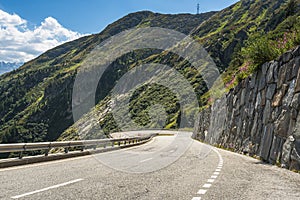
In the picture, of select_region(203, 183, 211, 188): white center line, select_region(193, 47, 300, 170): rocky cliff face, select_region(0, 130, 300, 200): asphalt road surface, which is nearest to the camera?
select_region(0, 130, 300, 200): asphalt road surface

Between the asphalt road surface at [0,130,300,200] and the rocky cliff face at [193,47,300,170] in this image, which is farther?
the rocky cliff face at [193,47,300,170]

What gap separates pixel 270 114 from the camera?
16859mm

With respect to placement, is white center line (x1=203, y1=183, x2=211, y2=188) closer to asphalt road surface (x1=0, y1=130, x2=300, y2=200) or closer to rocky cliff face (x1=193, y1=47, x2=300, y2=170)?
asphalt road surface (x1=0, y1=130, x2=300, y2=200)

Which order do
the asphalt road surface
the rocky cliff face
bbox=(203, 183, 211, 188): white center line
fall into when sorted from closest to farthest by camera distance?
the asphalt road surface
bbox=(203, 183, 211, 188): white center line
the rocky cliff face

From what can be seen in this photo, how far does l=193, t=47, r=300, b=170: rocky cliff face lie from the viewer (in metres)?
13.5

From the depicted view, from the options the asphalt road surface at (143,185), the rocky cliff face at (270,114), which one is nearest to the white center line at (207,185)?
the asphalt road surface at (143,185)

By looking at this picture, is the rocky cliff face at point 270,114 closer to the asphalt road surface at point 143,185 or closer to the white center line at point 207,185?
the asphalt road surface at point 143,185

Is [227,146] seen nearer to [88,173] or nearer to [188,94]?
[88,173]

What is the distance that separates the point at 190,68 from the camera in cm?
14200

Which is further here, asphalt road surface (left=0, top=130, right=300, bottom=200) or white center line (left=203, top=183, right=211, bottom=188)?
white center line (left=203, top=183, right=211, bottom=188)

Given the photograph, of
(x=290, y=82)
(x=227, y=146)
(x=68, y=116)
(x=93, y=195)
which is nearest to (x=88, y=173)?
(x=93, y=195)

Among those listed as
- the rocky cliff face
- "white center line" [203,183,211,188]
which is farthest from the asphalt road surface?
the rocky cliff face

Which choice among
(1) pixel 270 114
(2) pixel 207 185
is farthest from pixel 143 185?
(1) pixel 270 114

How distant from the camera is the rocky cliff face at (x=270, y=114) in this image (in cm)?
1355
